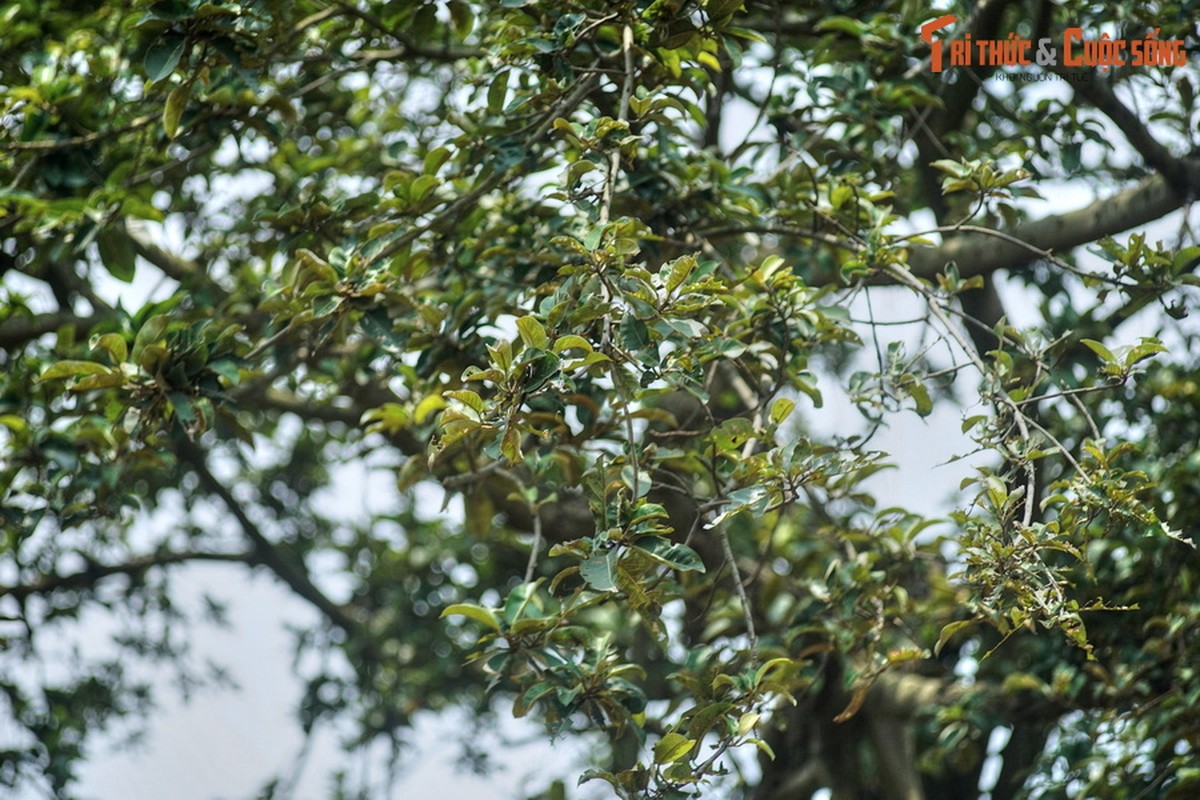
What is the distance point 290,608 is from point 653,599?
119 inches

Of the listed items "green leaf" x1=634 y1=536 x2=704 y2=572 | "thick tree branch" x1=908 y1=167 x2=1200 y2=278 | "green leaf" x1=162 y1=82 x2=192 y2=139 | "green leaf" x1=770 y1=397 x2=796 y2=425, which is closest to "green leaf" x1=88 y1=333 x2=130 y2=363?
"green leaf" x1=162 y1=82 x2=192 y2=139

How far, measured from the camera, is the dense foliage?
1.57 metres

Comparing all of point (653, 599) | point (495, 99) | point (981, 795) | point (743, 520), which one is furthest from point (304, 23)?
point (981, 795)

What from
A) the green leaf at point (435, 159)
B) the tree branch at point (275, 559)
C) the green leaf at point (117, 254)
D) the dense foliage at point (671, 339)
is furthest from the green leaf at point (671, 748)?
the tree branch at point (275, 559)

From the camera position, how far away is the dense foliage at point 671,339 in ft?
5.14

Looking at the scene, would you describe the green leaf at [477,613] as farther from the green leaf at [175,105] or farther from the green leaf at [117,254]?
the green leaf at [117,254]

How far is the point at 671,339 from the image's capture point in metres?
1.51

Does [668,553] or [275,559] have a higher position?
[275,559]

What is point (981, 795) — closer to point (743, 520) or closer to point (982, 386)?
point (743, 520)

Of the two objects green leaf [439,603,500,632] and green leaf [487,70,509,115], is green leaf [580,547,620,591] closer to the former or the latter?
green leaf [439,603,500,632]

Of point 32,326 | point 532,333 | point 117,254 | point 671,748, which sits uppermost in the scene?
point 32,326

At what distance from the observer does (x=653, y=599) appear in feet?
5.01

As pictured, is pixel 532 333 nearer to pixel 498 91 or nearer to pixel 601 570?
pixel 601 570

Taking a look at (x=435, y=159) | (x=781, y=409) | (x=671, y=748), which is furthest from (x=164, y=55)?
(x=671, y=748)
